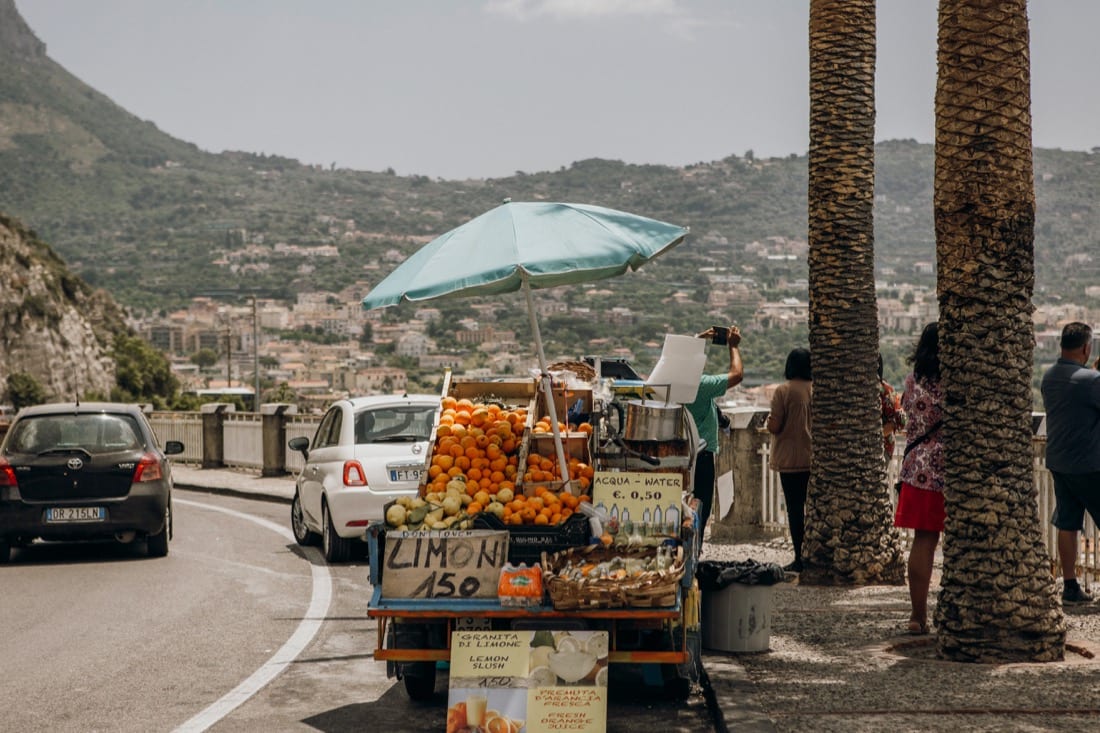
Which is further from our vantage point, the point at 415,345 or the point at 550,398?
the point at 415,345

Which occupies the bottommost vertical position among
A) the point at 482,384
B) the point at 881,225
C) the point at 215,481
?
the point at 215,481

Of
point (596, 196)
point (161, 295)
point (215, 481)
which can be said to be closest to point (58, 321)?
point (596, 196)

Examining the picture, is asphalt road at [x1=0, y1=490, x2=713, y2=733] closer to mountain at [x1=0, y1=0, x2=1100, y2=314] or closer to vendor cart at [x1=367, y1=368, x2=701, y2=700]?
vendor cart at [x1=367, y1=368, x2=701, y2=700]

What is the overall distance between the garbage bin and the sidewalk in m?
0.10

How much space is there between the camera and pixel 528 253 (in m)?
8.73

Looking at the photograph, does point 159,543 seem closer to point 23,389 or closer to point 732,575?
point 732,575

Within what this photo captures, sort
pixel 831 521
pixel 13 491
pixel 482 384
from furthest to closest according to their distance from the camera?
pixel 13 491 < pixel 831 521 < pixel 482 384

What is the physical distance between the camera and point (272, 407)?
28188 millimetres

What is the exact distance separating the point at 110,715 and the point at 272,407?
2076cm

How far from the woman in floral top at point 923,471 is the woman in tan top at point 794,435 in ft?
11.1

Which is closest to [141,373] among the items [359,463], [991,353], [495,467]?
[359,463]

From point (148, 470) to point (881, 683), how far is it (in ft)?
30.4

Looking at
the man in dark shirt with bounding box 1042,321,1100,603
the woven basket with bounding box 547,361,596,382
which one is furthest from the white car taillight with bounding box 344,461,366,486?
the man in dark shirt with bounding box 1042,321,1100,603

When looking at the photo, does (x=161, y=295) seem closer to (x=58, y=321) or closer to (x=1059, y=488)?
(x=58, y=321)
